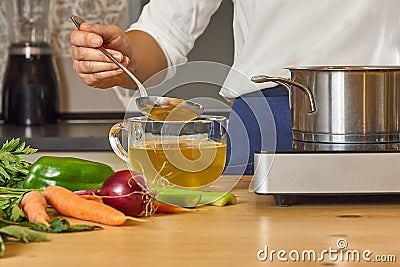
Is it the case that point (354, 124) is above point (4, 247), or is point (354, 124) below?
above

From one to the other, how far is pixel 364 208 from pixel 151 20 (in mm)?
831

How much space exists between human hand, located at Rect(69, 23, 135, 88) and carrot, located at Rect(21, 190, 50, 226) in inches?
13.3

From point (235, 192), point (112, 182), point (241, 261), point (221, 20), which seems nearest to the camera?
point (241, 261)

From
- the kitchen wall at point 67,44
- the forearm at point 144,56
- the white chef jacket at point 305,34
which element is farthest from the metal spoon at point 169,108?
the kitchen wall at point 67,44

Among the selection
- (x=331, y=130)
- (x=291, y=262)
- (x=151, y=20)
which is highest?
(x=151, y=20)

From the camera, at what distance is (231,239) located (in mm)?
919

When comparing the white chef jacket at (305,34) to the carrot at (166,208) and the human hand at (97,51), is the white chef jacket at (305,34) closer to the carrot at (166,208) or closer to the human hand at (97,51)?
the human hand at (97,51)

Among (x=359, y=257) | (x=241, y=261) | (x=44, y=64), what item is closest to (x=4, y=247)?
(x=241, y=261)

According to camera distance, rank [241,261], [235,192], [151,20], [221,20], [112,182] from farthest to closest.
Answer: [221,20]
[151,20]
[235,192]
[112,182]
[241,261]

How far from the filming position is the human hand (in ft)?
4.30

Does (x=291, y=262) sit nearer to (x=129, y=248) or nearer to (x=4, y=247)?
(x=129, y=248)

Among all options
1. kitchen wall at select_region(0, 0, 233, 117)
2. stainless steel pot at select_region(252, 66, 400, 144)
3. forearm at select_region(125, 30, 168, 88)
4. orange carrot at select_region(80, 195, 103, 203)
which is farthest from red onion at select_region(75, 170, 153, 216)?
kitchen wall at select_region(0, 0, 233, 117)

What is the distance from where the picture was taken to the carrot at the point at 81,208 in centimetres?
100

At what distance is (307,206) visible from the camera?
1128 millimetres
